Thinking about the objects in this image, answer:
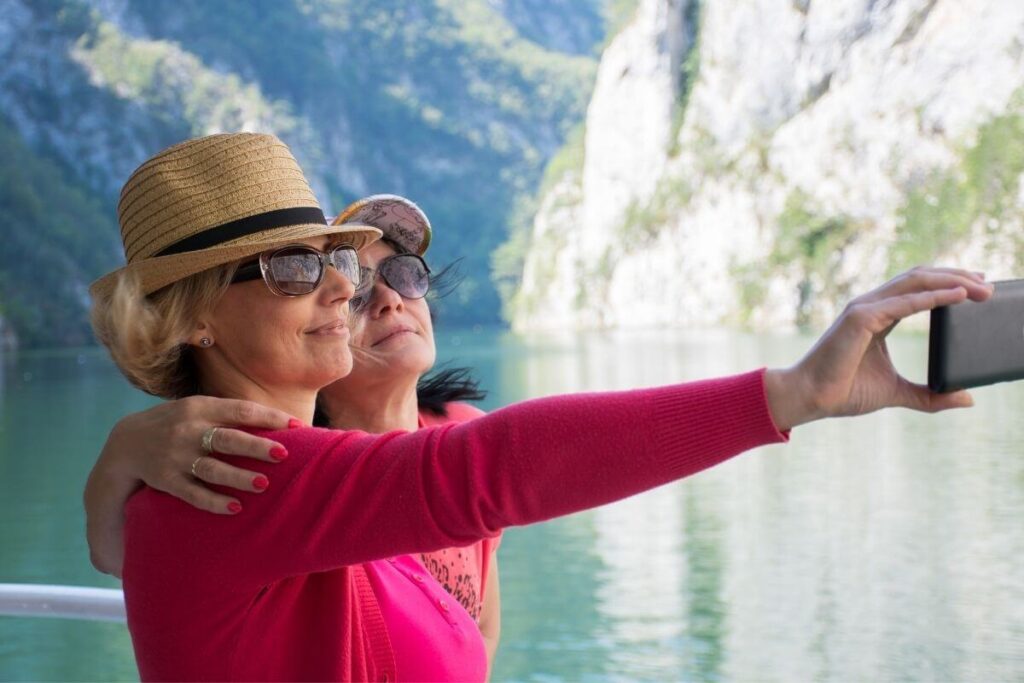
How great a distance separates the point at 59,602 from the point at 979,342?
1.18m

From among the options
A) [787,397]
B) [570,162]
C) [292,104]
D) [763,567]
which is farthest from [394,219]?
[292,104]

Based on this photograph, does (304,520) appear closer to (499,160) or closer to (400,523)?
(400,523)

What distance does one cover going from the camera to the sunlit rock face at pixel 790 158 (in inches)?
1638

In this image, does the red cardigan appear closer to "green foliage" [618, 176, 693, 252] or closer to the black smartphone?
the black smartphone

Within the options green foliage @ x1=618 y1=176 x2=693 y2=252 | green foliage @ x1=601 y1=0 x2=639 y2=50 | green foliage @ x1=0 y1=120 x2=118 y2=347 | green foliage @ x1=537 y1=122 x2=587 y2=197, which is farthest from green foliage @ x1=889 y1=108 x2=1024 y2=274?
green foliage @ x1=0 y1=120 x2=118 y2=347

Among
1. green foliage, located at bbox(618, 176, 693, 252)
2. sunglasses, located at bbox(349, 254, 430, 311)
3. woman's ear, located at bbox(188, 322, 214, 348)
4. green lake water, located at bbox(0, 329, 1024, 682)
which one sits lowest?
green lake water, located at bbox(0, 329, 1024, 682)

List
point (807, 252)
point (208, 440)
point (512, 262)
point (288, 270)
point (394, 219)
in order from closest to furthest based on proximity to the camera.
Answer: point (208, 440) → point (288, 270) → point (394, 219) → point (807, 252) → point (512, 262)

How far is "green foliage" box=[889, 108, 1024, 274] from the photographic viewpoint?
39.1m

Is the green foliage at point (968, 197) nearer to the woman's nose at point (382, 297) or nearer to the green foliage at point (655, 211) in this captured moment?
the green foliage at point (655, 211)

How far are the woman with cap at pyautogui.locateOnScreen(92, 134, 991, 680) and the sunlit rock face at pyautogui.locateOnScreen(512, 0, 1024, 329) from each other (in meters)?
38.1

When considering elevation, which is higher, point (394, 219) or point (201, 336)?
point (394, 219)

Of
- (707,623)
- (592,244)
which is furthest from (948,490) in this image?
(592,244)

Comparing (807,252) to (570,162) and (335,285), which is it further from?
(335,285)

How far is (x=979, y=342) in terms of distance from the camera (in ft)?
3.08
